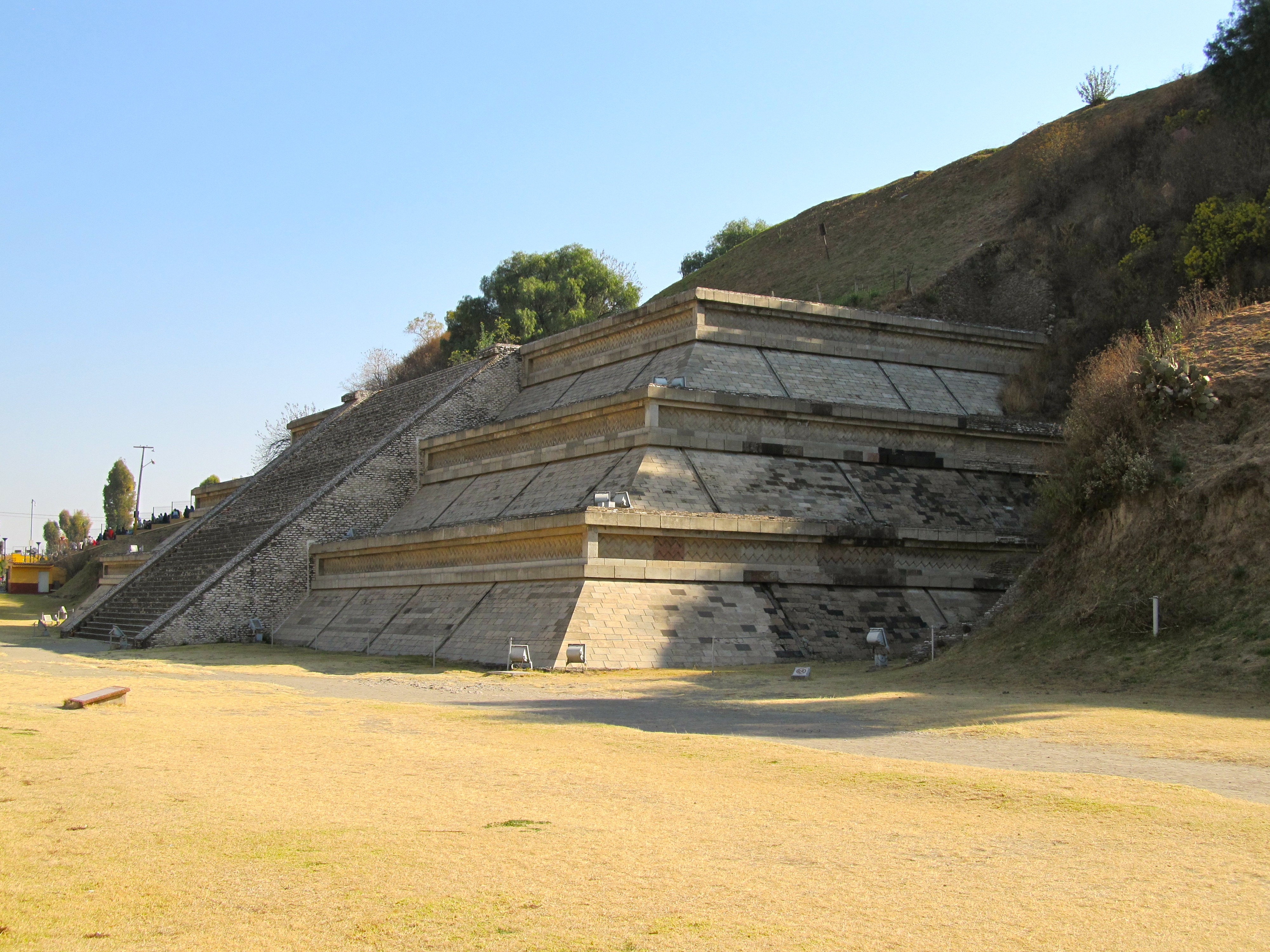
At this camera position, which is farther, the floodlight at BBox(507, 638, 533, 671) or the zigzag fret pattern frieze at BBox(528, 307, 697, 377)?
the zigzag fret pattern frieze at BBox(528, 307, 697, 377)

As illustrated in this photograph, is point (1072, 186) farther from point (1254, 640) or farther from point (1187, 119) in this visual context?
point (1254, 640)

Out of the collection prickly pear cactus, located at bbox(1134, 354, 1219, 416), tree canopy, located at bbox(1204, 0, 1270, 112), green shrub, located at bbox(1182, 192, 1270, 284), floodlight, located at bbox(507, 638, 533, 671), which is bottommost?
floodlight, located at bbox(507, 638, 533, 671)

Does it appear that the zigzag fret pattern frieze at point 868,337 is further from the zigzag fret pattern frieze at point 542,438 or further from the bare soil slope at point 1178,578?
the bare soil slope at point 1178,578

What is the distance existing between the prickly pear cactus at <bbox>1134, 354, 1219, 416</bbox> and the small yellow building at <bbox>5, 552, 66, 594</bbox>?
4957 cm

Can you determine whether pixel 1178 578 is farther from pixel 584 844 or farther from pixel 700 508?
pixel 584 844

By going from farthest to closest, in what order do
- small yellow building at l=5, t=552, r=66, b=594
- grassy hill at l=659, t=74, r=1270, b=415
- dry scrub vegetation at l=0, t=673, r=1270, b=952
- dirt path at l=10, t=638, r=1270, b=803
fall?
small yellow building at l=5, t=552, r=66, b=594
grassy hill at l=659, t=74, r=1270, b=415
dirt path at l=10, t=638, r=1270, b=803
dry scrub vegetation at l=0, t=673, r=1270, b=952

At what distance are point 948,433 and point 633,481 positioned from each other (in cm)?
796

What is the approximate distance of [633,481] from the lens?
20.6 m

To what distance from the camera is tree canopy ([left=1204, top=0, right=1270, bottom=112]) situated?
26.7 m

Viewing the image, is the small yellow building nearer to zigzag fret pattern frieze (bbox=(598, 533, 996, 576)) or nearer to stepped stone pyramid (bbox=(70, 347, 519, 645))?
stepped stone pyramid (bbox=(70, 347, 519, 645))

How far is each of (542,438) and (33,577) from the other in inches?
1538

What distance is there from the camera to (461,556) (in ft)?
74.7

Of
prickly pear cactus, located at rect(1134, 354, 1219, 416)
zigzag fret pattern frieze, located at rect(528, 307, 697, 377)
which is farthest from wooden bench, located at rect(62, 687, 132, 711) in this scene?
zigzag fret pattern frieze, located at rect(528, 307, 697, 377)

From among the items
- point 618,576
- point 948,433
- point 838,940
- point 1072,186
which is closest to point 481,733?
point 838,940
